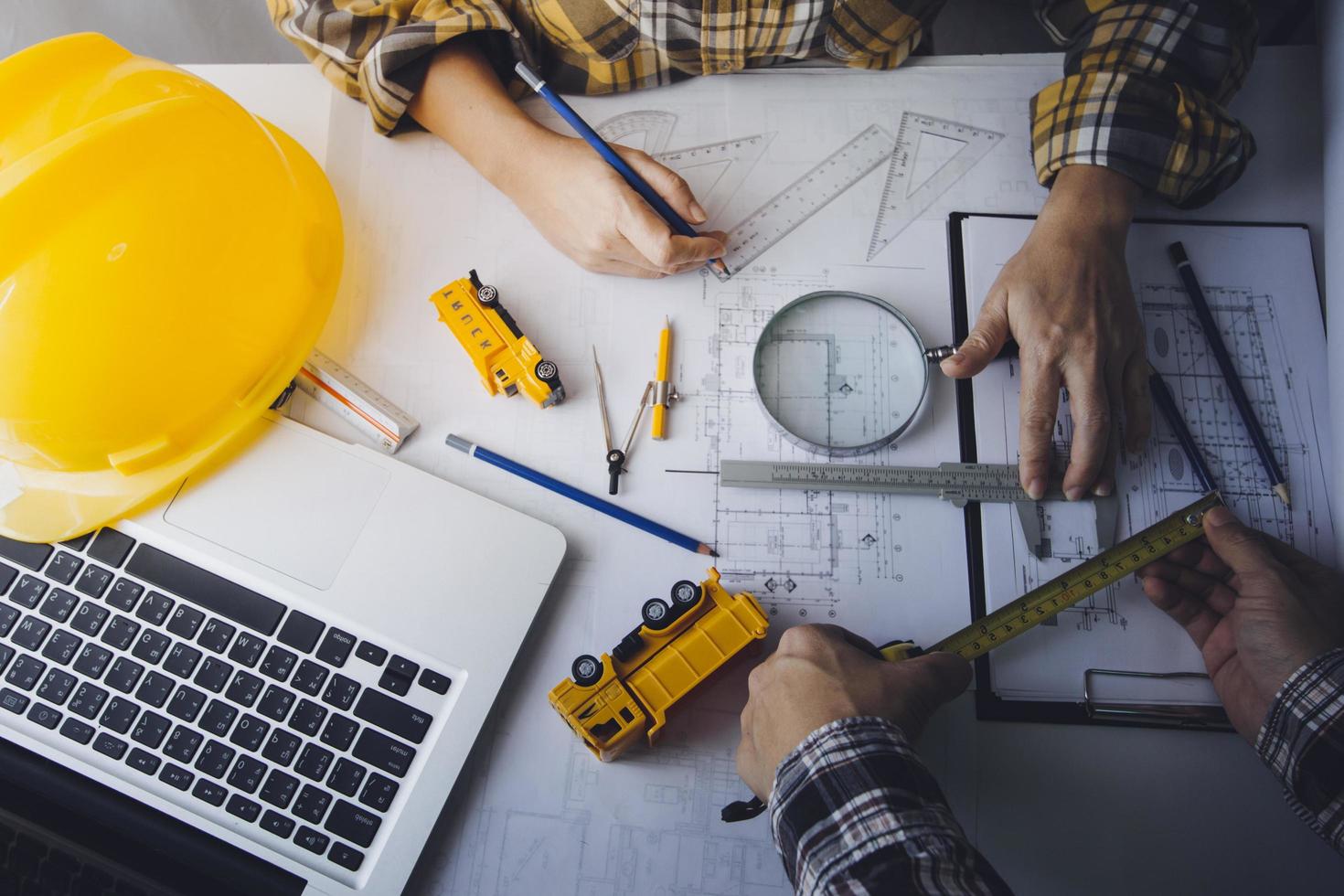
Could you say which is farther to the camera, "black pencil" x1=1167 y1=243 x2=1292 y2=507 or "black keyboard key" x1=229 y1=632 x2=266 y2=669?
"black pencil" x1=1167 y1=243 x2=1292 y2=507

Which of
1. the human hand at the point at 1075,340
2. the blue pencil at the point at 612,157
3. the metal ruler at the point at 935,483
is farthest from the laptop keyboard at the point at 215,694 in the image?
the human hand at the point at 1075,340

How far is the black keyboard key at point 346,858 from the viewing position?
1065 mm

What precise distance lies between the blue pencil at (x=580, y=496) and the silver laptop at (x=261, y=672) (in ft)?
0.26

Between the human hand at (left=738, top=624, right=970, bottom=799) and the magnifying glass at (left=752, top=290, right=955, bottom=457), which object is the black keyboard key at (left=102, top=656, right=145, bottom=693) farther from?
the magnifying glass at (left=752, top=290, right=955, bottom=457)

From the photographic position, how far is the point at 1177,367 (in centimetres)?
135

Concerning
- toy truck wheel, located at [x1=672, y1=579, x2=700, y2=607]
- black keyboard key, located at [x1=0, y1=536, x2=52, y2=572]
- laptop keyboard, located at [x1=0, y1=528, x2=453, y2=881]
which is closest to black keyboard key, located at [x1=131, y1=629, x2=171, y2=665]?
laptop keyboard, located at [x1=0, y1=528, x2=453, y2=881]

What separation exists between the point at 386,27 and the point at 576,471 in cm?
90

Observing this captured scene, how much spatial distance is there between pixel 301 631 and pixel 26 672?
1.29 feet

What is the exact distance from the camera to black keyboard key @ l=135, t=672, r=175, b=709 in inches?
44.1

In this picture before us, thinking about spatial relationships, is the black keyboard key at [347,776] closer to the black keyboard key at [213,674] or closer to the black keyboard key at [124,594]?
the black keyboard key at [213,674]

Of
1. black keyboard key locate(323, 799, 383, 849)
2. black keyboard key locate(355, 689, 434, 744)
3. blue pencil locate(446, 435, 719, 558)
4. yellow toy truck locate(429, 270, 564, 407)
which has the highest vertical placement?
yellow toy truck locate(429, 270, 564, 407)

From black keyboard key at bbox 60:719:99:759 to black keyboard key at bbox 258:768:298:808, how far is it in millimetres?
220

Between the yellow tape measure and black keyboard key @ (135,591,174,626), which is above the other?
the yellow tape measure

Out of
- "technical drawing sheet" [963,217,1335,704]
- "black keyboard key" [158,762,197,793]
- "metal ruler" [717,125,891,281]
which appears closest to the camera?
"black keyboard key" [158,762,197,793]
